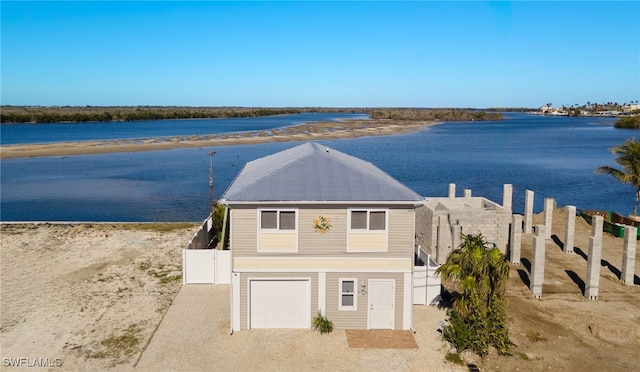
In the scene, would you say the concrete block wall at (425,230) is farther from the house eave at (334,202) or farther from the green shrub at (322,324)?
the green shrub at (322,324)

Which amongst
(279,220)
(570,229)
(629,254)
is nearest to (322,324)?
(279,220)

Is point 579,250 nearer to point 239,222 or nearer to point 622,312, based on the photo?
point 622,312

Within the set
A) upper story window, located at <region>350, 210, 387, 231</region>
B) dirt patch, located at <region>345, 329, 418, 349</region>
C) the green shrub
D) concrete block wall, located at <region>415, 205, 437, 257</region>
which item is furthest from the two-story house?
concrete block wall, located at <region>415, 205, 437, 257</region>

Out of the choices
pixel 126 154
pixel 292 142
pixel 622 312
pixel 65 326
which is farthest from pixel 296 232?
pixel 292 142

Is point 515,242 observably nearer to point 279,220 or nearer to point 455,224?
point 455,224

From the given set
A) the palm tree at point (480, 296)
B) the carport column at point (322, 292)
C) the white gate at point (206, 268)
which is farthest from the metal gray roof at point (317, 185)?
the white gate at point (206, 268)

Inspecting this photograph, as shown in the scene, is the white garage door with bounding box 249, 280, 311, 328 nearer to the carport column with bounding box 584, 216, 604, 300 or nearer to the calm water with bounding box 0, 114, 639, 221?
the carport column with bounding box 584, 216, 604, 300
